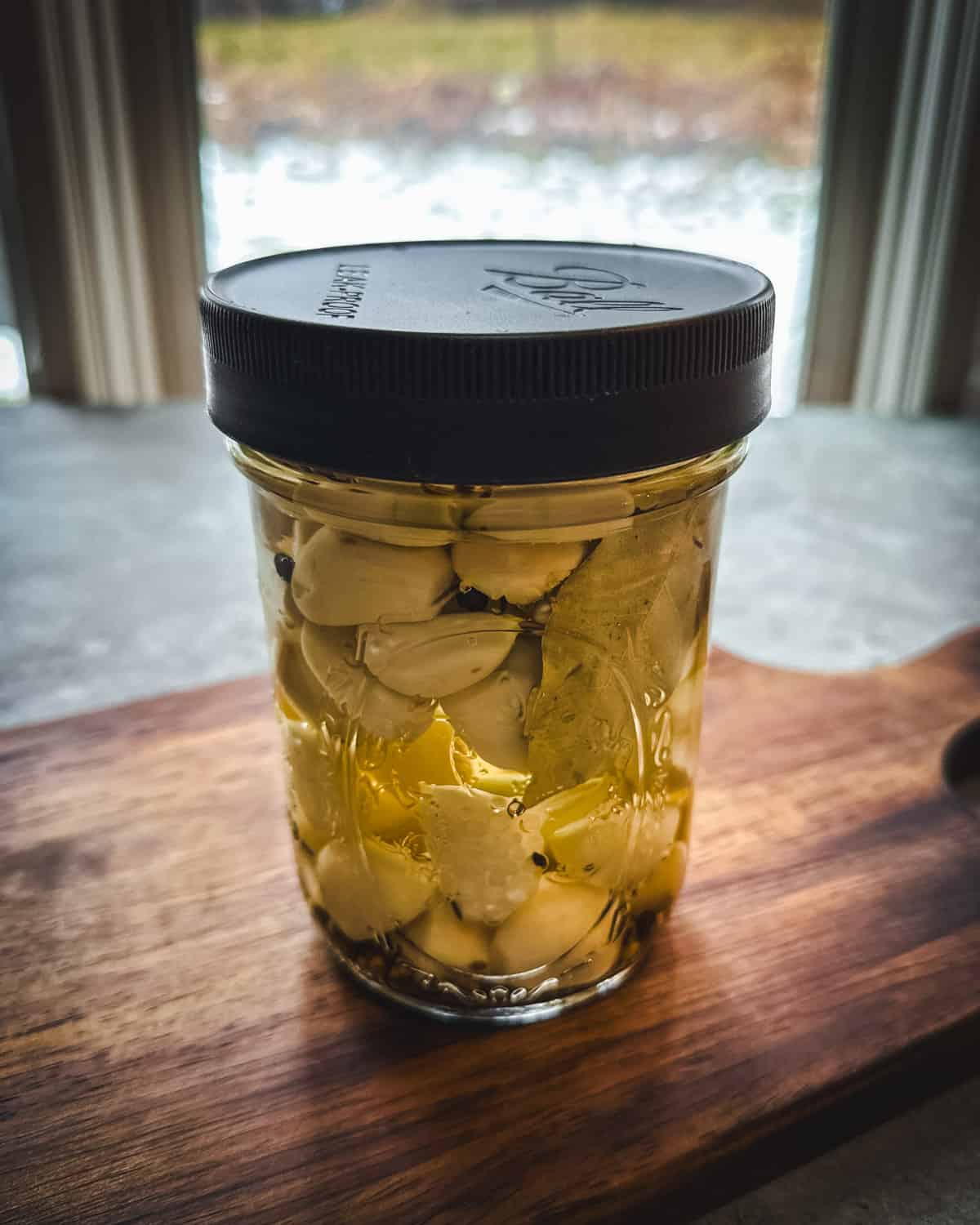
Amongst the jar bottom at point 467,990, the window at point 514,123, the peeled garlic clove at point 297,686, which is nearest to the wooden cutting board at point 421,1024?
the jar bottom at point 467,990

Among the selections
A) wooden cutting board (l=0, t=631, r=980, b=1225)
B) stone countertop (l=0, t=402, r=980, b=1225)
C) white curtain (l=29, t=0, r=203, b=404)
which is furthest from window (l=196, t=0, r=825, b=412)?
wooden cutting board (l=0, t=631, r=980, b=1225)

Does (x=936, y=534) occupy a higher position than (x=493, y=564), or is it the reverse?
(x=493, y=564)

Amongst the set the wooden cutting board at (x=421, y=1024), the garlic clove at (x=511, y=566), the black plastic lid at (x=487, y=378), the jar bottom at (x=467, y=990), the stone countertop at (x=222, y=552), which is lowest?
the stone countertop at (x=222, y=552)

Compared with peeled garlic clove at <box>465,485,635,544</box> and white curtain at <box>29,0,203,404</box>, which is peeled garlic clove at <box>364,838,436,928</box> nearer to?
peeled garlic clove at <box>465,485,635,544</box>

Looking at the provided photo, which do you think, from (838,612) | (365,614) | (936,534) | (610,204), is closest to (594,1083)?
(365,614)

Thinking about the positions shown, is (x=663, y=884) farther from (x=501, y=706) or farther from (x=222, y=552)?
(x=222, y=552)

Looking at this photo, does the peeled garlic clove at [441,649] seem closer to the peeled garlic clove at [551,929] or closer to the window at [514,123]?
the peeled garlic clove at [551,929]

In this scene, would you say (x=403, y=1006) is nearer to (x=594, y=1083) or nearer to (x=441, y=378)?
(x=594, y=1083)
